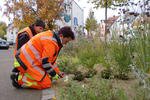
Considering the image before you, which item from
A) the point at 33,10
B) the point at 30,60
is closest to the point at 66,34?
the point at 30,60

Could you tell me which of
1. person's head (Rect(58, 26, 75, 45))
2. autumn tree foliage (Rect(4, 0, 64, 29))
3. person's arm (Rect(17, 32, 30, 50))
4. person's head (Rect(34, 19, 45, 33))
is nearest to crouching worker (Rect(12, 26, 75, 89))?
person's head (Rect(58, 26, 75, 45))

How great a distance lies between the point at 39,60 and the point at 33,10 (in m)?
28.4

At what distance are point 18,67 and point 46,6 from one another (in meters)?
26.9

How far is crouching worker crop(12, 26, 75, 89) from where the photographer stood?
8164mm

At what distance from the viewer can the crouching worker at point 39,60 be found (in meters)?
8.16

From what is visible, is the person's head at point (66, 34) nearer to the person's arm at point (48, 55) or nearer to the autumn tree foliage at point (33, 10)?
the person's arm at point (48, 55)

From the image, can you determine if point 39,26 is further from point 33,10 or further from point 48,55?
point 33,10

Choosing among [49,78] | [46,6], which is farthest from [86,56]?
[46,6]

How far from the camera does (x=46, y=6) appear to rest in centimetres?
3528

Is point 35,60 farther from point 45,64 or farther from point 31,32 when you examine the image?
point 31,32

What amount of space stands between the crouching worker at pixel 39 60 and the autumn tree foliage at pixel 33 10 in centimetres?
2455

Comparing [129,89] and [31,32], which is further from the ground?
[31,32]

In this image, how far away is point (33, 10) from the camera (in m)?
36.5

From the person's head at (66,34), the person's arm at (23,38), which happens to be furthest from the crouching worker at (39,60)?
the person's arm at (23,38)
